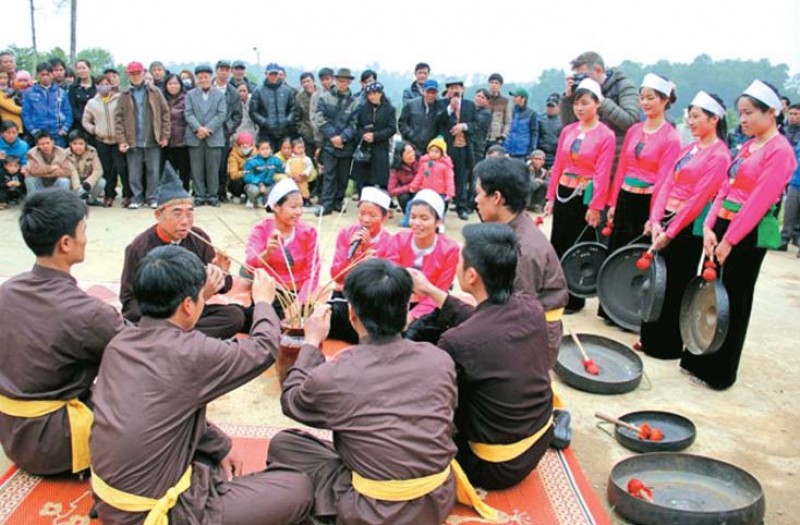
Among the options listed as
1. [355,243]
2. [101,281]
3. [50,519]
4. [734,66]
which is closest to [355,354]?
[50,519]

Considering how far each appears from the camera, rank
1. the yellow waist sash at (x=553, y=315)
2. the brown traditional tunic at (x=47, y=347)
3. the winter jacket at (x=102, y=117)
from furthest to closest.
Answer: the winter jacket at (x=102, y=117), the yellow waist sash at (x=553, y=315), the brown traditional tunic at (x=47, y=347)

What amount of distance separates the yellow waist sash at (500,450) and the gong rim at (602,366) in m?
1.26

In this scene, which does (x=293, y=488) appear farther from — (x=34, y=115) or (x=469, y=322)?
(x=34, y=115)

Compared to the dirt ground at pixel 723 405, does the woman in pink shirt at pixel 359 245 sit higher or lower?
higher

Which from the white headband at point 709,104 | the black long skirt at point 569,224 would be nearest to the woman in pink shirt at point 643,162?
the black long skirt at point 569,224

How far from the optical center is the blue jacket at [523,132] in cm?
1009

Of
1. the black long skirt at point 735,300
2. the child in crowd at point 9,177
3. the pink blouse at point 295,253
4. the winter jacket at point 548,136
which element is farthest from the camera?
the winter jacket at point 548,136

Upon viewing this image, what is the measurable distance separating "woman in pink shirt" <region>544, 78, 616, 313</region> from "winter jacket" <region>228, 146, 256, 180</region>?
5.00 metres

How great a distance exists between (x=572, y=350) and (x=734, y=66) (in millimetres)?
54499

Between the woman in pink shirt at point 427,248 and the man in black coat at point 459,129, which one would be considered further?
the man in black coat at point 459,129

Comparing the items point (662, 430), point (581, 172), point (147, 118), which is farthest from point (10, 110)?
point (662, 430)

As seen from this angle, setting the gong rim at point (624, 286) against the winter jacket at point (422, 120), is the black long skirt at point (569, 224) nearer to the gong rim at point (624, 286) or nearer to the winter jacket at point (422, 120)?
the gong rim at point (624, 286)

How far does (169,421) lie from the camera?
2.22 meters

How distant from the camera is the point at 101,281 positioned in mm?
5629
